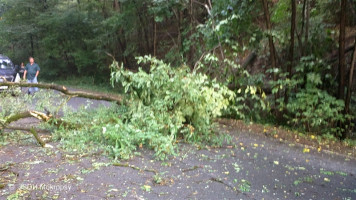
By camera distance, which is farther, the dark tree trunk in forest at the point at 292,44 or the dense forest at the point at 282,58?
the dark tree trunk in forest at the point at 292,44

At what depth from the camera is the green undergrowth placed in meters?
6.23

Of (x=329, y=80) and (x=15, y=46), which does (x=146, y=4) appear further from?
(x=15, y=46)

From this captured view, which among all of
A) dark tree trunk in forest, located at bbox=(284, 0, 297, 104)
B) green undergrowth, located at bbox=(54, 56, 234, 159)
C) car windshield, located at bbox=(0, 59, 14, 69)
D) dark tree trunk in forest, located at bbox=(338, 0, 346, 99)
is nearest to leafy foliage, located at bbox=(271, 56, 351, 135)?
dark tree trunk in forest, located at bbox=(284, 0, 297, 104)

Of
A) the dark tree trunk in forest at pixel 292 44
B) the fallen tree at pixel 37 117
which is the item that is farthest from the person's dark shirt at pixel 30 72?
the dark tree trunk in forest at pixel 292 44

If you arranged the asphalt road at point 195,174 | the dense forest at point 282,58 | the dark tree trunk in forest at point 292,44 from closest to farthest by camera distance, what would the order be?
the asphalt road at point 195,174 → the dense forest at point 282,58 → the dark tree trunk in forest at point 292,44

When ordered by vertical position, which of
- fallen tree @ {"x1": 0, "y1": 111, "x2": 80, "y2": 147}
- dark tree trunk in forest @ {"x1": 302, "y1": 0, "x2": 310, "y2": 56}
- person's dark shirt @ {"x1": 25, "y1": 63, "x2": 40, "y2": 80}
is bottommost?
fallen tree @ {"x1": 0, "y1": 111, "x2": 80, "y2": 147}

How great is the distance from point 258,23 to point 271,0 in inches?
36.4

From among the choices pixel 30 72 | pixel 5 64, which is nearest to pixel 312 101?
pixel 30 72

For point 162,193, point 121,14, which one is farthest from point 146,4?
point 162,193

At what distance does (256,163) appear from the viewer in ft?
19.0

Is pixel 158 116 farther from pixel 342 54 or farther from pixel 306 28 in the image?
pixel 306 28

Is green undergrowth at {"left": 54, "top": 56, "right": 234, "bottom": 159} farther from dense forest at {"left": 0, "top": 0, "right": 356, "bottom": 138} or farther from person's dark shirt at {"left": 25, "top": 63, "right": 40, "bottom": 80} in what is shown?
person's dark shirt at {"left": 25, "top": 63, "right": 40, "bottom": 80}

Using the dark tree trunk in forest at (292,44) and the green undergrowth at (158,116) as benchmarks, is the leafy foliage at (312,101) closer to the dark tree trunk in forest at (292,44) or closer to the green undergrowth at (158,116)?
the dark tree trunk in forest at (292,44)

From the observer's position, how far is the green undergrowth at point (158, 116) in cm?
623
